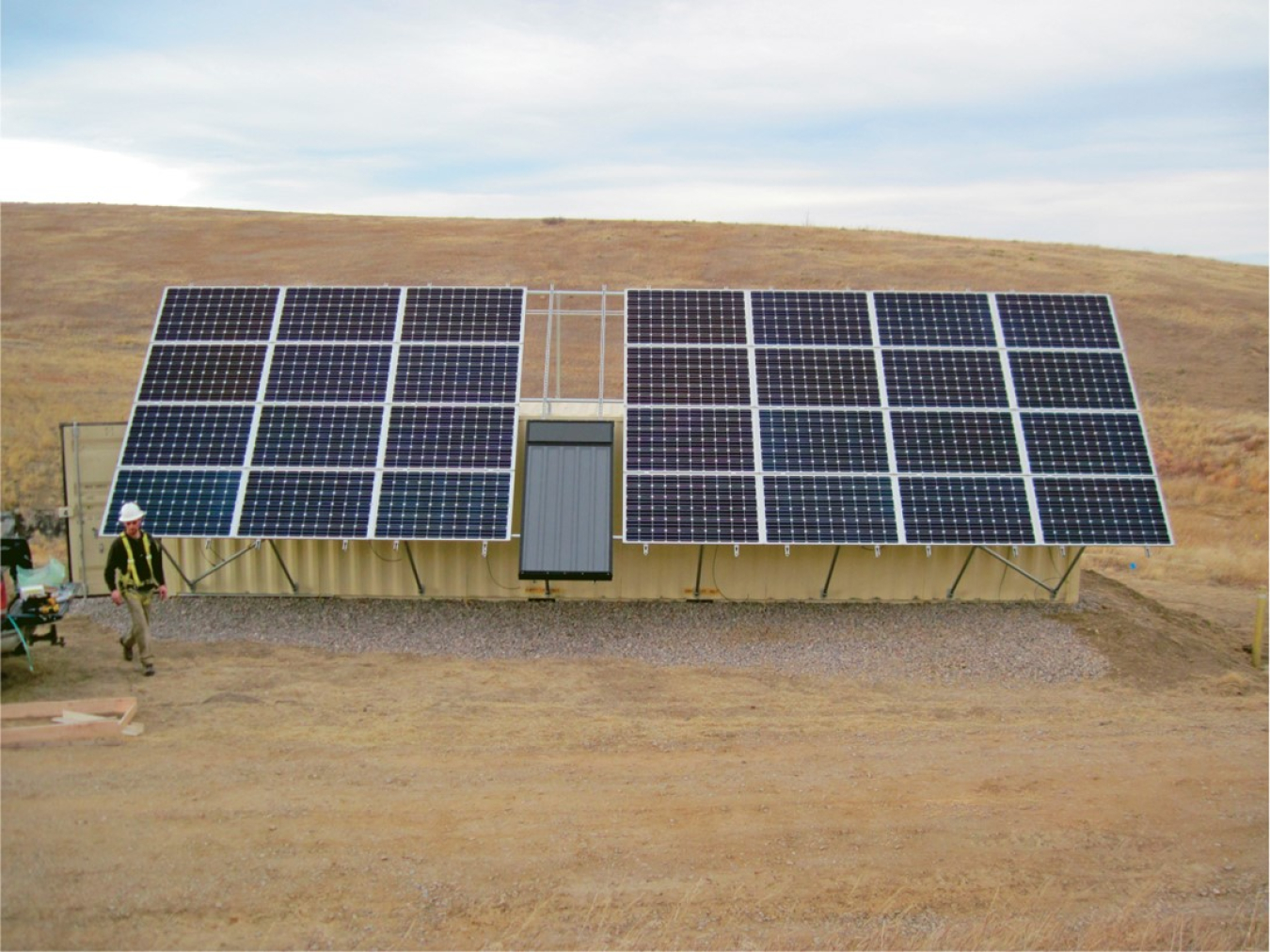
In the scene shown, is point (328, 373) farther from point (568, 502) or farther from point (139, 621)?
point (139, 621)

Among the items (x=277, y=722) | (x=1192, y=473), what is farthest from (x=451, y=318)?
(x=1192, y=473)

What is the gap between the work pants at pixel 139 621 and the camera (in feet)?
40.4

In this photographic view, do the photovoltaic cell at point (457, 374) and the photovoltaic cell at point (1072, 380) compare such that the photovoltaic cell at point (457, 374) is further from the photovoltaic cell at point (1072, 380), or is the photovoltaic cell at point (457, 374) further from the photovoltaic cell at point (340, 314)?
the photovoltaic cell at point (1072, 380)

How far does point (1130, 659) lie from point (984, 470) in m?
3.17

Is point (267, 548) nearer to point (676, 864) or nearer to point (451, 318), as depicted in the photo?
point (451, 318)

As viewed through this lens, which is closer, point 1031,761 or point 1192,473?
point 1031,761

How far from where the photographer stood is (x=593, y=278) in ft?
154

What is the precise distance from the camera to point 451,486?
14352 mm

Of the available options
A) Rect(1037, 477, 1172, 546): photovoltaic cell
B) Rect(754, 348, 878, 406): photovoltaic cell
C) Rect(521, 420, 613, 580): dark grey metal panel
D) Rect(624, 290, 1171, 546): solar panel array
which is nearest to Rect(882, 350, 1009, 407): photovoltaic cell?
Rect(624, 290, 1171, 546): solar panel array

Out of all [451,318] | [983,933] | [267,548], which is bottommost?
[983,933]

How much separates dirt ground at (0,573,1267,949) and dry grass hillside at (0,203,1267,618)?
12.0 m

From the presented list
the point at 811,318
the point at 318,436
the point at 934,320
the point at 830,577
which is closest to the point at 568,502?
the point at 318,436

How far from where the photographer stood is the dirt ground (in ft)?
26.9

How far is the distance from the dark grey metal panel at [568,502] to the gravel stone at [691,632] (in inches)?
41.4
